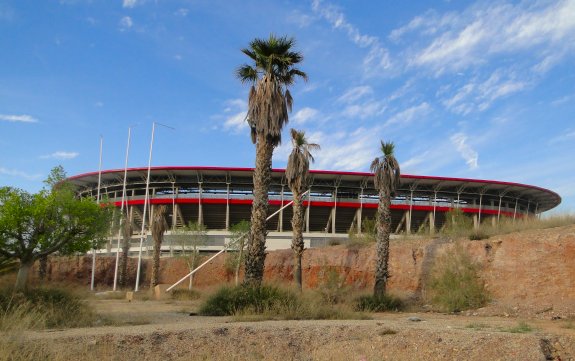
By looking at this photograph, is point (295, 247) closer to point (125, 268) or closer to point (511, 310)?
point (511, 310)

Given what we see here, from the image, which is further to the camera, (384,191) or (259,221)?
(384,191)

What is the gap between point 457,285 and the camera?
27.4 m

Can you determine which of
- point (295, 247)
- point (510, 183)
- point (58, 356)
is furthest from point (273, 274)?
point (510, 183)

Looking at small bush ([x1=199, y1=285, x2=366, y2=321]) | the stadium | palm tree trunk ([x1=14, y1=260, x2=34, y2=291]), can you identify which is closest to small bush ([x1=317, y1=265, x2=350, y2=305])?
small bush ([x1=199, y1=285, x2=366, y2=321])

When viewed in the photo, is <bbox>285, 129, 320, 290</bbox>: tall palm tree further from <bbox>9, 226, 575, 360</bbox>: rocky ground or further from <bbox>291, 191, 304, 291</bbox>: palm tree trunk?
<bbox>9, 226, 575, 360</bbox>: rocky ground

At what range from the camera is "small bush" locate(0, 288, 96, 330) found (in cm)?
1378

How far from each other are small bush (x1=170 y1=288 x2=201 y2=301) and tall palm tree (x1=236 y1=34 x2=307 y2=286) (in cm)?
1542

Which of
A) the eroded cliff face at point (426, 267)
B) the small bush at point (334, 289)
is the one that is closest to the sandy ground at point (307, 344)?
the small bush at point (334, 289)

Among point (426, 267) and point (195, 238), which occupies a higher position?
point (195, 238)

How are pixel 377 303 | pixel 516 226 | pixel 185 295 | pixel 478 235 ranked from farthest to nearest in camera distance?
pixel 185 295 < pixel 478 235 < pixel 516 226 < pixel 377 303

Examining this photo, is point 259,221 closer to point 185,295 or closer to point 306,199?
point 185,295

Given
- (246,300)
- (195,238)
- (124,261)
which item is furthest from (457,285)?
(124,261)

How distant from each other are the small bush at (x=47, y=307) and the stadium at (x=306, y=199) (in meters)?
45.2

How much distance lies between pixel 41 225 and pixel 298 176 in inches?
640
